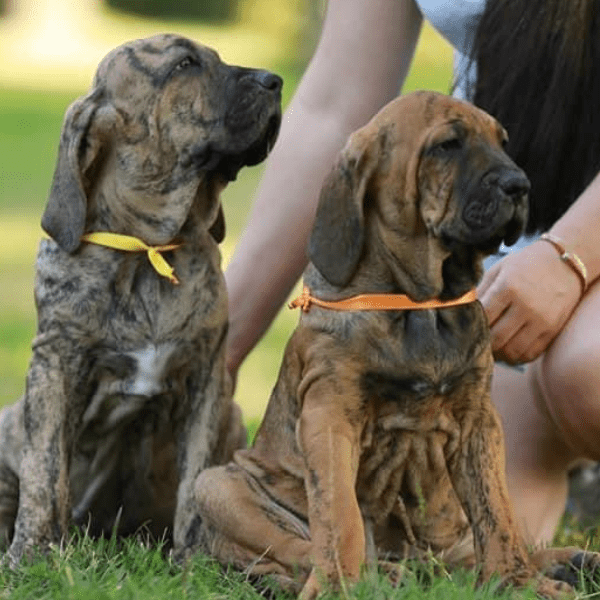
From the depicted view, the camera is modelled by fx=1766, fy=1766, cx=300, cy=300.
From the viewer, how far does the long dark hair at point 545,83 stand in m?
4.75

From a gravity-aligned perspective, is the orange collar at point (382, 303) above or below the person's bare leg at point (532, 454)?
above

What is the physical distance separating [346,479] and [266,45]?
20.6m

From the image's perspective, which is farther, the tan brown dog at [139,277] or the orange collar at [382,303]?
the tan brown dog at [139,277]

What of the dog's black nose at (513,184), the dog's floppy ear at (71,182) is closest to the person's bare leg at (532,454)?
the dog's black nose at (513,184)

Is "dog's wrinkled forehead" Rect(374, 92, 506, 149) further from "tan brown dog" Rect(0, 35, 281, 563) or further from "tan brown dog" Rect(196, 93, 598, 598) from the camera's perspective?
"tan brown dog" Rect(0, 35, 281, 563)

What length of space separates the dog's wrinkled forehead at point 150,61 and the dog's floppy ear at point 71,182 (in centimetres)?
11

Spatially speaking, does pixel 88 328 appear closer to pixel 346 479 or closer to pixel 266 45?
pixel 346 479

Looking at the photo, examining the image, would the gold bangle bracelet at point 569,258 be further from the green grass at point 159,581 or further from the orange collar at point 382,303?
the green grass at point 159,581

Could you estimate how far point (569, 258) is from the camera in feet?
15.0

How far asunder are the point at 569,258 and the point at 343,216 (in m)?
0.87

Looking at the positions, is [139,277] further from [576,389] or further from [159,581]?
[576,389]

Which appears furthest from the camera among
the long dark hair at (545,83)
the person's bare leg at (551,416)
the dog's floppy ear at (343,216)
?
the long dark hair at (545,83)

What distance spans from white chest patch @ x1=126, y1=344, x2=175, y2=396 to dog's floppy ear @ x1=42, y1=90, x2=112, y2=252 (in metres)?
0.31

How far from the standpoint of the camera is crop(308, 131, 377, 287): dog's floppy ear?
12.9 feet
